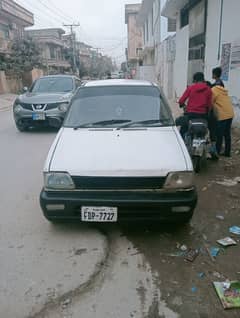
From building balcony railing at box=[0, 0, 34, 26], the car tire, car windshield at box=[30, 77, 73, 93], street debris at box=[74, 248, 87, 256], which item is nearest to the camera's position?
street debris at box=[74, 248, 87, 256]

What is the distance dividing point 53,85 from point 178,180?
8112 mm

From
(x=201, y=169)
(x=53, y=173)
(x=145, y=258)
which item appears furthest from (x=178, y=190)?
(x=201, y=169)

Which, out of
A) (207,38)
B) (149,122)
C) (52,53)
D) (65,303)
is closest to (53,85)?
(207,38)

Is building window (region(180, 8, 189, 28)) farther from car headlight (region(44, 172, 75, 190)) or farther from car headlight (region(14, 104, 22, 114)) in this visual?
car headlight (region(44, 172, 75, 190))

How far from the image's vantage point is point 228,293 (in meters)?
2.51

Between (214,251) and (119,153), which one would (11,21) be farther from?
(214,251)

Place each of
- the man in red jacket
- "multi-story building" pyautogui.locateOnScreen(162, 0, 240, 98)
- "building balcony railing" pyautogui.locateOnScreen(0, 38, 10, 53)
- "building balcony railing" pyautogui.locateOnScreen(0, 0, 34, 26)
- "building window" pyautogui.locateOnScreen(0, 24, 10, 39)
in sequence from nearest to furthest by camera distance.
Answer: the man in red jacket < "multi-story building" pyautogui.locateOnScreen(162, 0, 240, 98) < "building balcony railing" pyautogui.locateOnScreen(0, 38, 10, 53) < "building balcony railing" pyautogui.locateOnScreen(0, 0, 34, 26) < "building window" pyautogui.locateOnScreen(0, 24, 10, 39)

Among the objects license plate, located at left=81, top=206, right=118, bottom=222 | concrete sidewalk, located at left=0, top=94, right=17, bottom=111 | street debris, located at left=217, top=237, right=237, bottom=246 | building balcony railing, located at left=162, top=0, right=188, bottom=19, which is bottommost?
concrete sidewalk, located at left=0, top=94, right=17, bottom=111

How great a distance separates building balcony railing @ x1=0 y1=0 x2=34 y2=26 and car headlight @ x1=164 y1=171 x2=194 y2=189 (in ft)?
97.9

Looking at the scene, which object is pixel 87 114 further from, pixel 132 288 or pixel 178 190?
pixel 132 288

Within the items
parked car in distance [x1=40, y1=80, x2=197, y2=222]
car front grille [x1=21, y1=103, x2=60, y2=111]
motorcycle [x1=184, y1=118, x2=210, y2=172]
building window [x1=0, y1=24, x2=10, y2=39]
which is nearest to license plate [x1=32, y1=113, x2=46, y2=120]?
car front grille [x1=21, y1=103, x2=60, y2=111]

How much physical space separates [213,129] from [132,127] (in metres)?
2.76

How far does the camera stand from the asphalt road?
93.7 inches

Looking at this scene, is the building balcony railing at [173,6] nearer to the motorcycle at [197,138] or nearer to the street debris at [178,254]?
the motorcycle at [197,138]
